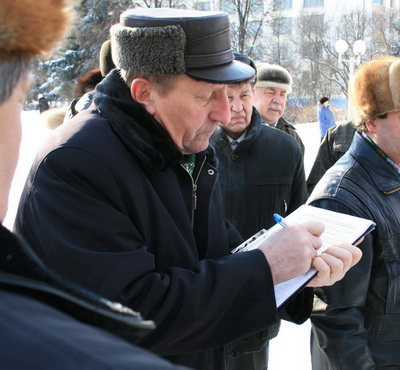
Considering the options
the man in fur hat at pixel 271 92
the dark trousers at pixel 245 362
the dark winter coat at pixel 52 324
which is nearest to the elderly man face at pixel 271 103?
the man in fur hat at pixel 271 92

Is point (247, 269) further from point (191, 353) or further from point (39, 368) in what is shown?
point (39, 368)

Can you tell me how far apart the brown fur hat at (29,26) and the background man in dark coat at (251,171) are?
7.71 feet

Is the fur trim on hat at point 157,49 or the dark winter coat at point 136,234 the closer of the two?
the dark winter coat at point 136,234

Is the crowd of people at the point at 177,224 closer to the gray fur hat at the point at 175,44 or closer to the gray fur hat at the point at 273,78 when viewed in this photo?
the gray fur hat at the point at 175,44

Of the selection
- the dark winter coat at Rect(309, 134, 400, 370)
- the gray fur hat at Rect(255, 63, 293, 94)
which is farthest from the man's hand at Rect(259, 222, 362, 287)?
the gray fur hat at Rect(255, 63, 293, 94)

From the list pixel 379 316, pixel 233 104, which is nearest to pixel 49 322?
pixel 379 316

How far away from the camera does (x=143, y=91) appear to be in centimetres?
162

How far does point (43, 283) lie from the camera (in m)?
0.71

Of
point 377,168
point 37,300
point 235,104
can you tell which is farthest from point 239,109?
point 37,300

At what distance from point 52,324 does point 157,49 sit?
109cm

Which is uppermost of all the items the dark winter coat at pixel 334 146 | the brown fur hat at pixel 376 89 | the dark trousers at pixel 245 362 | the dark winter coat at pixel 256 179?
the brown fur hat at pixel 376 89

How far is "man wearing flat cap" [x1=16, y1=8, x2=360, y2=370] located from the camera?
138cm

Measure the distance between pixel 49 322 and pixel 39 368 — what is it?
0.07 m

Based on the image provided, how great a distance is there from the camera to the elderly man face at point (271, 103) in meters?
4.48
